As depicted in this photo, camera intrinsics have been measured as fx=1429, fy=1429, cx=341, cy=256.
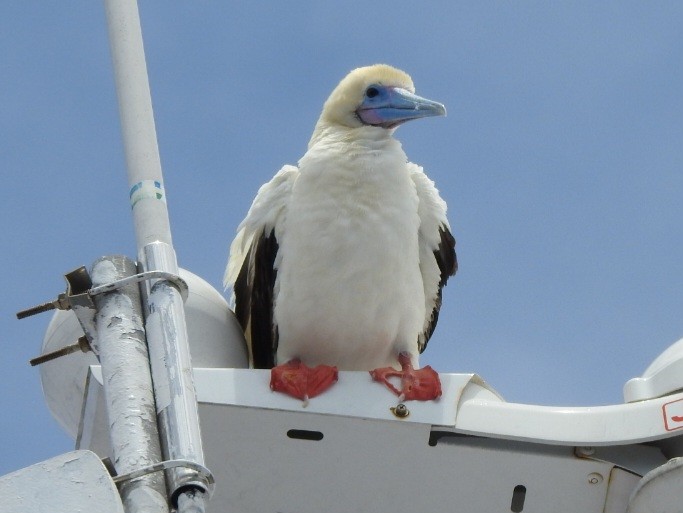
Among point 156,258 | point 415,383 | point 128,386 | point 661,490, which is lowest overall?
point 661,490

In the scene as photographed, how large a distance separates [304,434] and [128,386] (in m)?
2.37

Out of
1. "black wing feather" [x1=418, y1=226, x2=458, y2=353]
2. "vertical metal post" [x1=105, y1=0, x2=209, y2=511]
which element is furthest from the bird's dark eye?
"vertical metal post" [x1=105, y1=0, x2=209, y2=511]

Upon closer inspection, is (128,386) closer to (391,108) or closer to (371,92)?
(391,108)

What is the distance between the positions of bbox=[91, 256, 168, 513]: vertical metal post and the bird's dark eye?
5.55 m

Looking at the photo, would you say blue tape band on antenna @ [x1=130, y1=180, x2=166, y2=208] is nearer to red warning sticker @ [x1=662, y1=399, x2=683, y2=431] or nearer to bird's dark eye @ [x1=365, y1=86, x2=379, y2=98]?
red warning sticker @ [x1=662, y1=399, x2=683, y2=431]

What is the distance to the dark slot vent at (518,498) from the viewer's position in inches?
236

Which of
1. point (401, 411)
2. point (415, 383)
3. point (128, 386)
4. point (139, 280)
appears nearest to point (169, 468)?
point (128, 386)

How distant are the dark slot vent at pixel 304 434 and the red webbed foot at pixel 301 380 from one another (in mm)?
140

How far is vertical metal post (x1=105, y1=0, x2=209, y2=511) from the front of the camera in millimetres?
3598

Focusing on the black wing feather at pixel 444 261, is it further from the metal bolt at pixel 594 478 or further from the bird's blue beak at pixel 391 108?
the metal bolt at pixel 594 478

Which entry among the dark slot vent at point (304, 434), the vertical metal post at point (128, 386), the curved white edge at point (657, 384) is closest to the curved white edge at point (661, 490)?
the curved white edge at point (657, 384)

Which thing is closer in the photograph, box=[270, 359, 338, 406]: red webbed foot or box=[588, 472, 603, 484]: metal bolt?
box=[588, 472, 603, 484]: metal bolt

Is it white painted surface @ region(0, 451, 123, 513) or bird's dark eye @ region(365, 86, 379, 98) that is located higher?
bird's dark eye @ region(365, 86, 379, 98)

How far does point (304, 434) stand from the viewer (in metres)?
6.04
